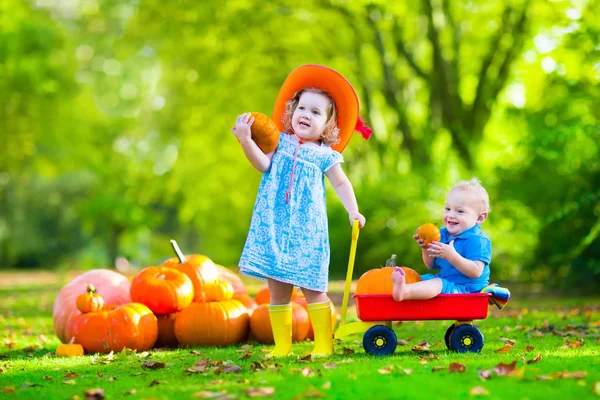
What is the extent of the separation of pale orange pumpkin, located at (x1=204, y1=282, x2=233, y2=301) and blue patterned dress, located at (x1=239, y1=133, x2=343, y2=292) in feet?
4.71

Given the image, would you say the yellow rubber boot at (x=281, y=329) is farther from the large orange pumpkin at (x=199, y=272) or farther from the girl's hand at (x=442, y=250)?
the large orange pumpkin at (x=199, y=272)

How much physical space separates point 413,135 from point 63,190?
1666 cm

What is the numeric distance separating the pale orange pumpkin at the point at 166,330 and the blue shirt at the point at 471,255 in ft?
7.84

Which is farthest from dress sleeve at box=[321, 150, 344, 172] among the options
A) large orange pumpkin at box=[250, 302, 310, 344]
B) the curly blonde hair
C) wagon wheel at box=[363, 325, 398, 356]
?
large orange pumpkin at box=[250, 302, 310, 344]

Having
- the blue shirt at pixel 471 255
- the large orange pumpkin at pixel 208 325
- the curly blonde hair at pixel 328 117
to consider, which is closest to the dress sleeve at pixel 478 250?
the blue shirt at pixel 471 255

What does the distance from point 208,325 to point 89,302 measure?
96 cm

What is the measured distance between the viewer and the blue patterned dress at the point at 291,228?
5.07 m

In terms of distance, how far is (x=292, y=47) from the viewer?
18.3 meters

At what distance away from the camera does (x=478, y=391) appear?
3.56 meters

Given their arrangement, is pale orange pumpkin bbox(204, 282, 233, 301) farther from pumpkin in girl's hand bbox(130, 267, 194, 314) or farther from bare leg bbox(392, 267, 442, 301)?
bare leg bbox(392, 267, 442, 301)

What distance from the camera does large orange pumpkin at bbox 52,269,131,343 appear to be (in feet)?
21.1

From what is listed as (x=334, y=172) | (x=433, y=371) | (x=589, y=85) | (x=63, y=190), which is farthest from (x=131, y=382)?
(x=63, y=190)

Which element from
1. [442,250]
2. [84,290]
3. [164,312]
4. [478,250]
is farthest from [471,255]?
[84,290]

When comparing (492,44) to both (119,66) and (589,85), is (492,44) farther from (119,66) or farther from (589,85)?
(119,66)
